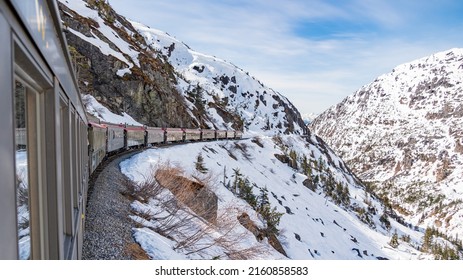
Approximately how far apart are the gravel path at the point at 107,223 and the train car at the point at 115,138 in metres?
5.17

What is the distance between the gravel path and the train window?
4.36 meters

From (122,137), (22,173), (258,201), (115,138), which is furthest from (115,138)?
(258,201)

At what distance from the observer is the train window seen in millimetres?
1554

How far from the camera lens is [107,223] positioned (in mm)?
7242

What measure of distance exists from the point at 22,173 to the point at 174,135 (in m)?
27.7

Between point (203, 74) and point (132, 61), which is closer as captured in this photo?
point (132, 61)

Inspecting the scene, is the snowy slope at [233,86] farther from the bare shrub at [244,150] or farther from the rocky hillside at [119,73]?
the bare shrub at [244,150]

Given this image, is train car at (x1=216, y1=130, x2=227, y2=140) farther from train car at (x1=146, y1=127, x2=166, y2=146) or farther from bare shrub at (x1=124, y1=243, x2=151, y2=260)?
bare shrub at (x1=124, y1=243, x2=151, y2=260)

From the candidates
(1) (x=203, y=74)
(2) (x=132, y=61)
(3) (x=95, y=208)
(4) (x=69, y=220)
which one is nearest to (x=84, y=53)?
(2) (x=132, y=61)

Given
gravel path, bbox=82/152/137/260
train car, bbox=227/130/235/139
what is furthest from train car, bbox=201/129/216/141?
gravel path, bbox=82/152/137/260

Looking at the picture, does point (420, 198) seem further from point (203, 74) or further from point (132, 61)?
point (132, 61)

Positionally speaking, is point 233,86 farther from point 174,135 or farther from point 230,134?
point 174,135

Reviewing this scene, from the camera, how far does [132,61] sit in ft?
146

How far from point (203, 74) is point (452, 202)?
138032 millimetres
